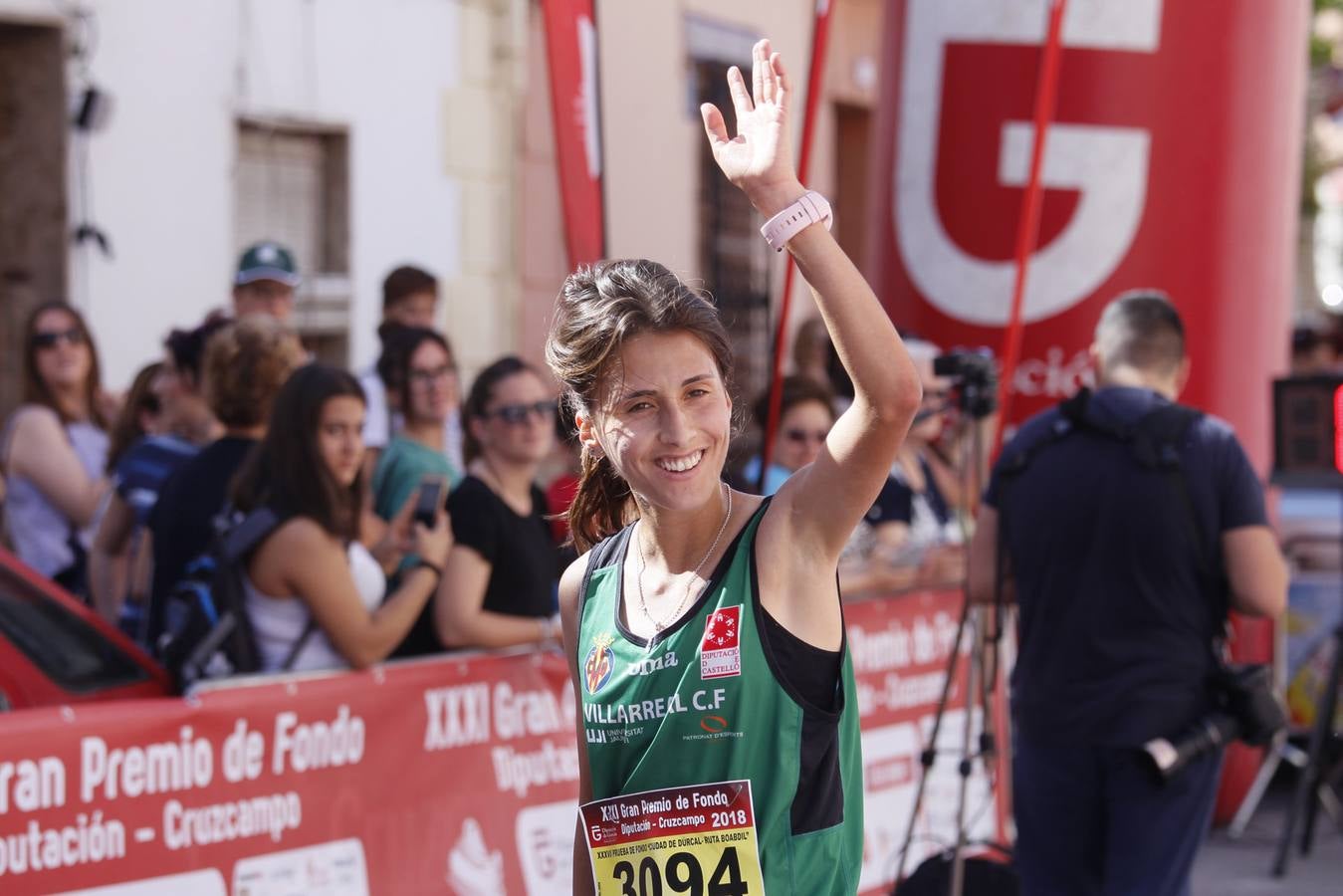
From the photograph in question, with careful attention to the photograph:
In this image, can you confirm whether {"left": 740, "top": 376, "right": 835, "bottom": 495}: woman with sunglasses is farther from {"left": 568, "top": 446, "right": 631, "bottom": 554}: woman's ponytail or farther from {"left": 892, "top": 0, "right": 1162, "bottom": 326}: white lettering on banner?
{"left": 568, "top": 446, "right": 631, "bottom": 554}: woman's ponytail

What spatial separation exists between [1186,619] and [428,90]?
6922 millimetres

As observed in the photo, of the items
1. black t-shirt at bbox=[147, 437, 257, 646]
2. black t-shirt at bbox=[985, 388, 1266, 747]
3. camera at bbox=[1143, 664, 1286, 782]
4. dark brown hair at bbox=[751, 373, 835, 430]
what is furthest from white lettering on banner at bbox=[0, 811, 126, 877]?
dark brown hair at bbox=[751, 373, 835, 430]

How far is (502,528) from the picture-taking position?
212 inches

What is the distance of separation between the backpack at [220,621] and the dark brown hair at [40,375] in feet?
6.66

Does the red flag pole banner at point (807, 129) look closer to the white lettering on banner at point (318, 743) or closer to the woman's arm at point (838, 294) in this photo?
the white lettering on banner at point (318, 743)

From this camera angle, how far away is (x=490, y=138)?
11.4 m

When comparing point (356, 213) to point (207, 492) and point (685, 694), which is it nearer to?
point (207, 492)

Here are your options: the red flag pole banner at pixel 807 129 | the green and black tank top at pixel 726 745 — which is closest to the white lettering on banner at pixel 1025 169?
the red flag pole banner at pixel 807 129

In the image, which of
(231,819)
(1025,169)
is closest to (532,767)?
(231,819)

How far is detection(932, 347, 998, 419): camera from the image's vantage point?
5.64 m

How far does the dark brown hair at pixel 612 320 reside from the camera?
2.72m

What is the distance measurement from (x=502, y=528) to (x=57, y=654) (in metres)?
1.30

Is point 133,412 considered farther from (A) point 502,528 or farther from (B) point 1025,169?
(B) point 1025,169

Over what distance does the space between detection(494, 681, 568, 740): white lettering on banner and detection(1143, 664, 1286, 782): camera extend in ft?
5.46
